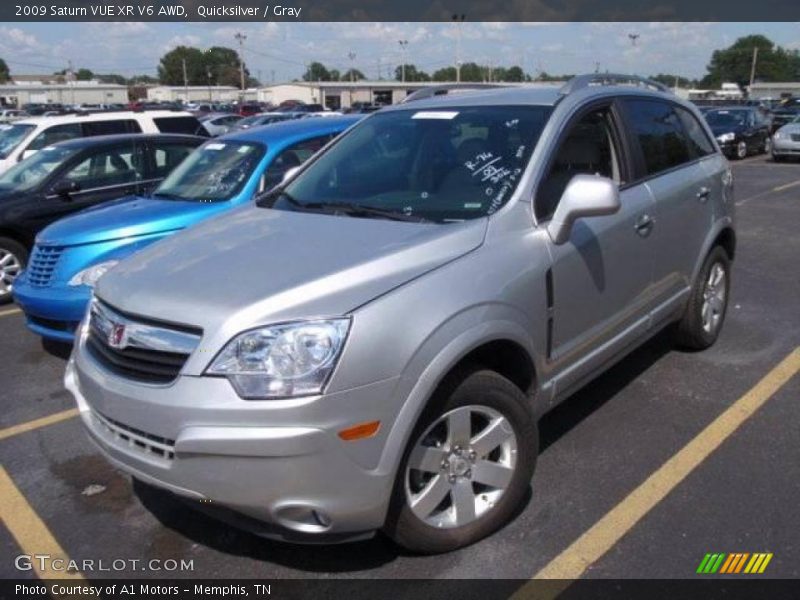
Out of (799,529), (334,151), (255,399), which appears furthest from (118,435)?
(799,529)

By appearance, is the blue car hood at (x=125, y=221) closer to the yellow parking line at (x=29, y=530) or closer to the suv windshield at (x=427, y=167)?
the suv windshield at (x=427, y=167)

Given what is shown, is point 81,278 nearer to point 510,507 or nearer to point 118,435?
point 118,435

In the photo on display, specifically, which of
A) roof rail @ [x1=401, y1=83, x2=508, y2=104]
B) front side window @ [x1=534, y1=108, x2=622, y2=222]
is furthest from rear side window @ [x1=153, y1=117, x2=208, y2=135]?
front side window @ [x1=534, y1=108, x2=622, y2=222]

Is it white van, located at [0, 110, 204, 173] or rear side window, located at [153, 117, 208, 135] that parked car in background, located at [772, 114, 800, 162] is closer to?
rear side window, located at [153, 117, 208, 135]

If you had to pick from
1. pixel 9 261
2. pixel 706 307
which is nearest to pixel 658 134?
pixel 706 307

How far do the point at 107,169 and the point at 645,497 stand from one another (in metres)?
6.42

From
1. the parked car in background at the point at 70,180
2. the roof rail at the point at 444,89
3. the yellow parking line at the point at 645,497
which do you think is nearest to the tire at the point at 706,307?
the yellow parking line at the point at 645,497

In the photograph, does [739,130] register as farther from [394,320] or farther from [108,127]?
[394,320]

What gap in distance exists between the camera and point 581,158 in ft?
12.1

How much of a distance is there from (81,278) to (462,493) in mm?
3586

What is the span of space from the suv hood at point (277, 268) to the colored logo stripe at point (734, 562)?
5.10ft

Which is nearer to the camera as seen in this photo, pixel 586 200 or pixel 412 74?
pixel 586 200

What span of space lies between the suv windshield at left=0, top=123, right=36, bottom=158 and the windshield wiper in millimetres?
9526

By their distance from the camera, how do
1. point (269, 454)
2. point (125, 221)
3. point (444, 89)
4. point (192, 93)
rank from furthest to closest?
point (192, 93), point (125, 221), point (444, 89), point (269, 454)
